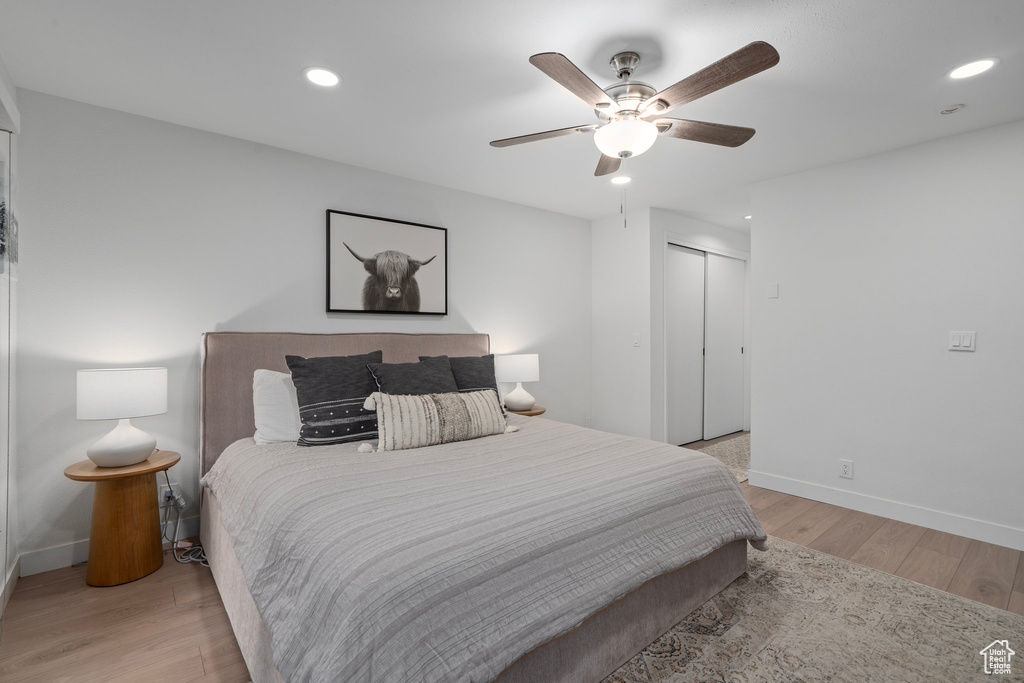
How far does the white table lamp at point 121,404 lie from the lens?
6.93ft

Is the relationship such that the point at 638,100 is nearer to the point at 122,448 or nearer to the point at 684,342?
the point at 122,448

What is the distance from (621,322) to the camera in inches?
181

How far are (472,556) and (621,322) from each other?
3616 millimetres

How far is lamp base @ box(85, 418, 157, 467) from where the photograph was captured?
2182 mm

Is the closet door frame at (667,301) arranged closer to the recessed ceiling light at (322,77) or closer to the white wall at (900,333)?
the white wall at (900,333)

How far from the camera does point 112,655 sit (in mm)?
1735

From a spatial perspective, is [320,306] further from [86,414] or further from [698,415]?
[698,415]

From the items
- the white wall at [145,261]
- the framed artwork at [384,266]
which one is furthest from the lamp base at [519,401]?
the white wall at [145,261]

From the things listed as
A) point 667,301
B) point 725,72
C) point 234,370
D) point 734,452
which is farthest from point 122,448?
point 734,452

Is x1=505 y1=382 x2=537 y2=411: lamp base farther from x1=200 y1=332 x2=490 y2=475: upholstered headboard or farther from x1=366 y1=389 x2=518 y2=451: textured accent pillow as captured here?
x1=200 y1=332 x2=490 y2=475: upholstered headboard

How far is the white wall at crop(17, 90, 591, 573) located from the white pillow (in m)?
0.50

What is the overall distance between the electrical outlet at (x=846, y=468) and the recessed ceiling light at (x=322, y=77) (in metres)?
3.87

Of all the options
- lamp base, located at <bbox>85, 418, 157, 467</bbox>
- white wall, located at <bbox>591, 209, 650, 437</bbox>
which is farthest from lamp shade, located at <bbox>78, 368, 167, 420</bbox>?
white wall, located at <bbox>591, 209, 650, 437</bbox>

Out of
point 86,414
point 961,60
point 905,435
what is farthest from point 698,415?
point 86,414
